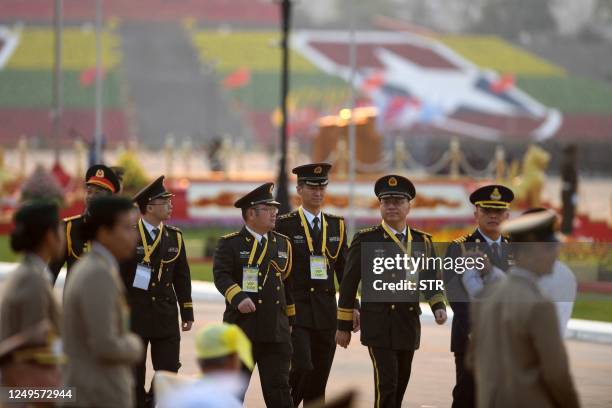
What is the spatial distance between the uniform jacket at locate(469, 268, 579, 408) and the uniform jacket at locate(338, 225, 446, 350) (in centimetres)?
329

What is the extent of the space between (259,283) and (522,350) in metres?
4.07

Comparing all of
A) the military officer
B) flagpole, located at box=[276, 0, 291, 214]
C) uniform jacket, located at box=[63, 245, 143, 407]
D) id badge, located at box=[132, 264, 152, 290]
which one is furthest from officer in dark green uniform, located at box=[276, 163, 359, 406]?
flagpole, located at box=[276, 0, 291, 214]

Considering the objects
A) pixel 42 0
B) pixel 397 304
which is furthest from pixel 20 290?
pixel 42 0

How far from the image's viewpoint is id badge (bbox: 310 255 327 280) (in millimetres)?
10664

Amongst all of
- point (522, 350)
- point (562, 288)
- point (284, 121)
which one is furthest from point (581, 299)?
point (522, 350)

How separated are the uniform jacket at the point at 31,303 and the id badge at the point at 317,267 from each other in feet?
14.1

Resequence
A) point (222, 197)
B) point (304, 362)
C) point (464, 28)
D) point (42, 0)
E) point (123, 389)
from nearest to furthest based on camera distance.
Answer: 1. point (123, 389)
2. point (304, 362)
3. point (222, 197)
4. point (42, 0)
5. point (464, 28)

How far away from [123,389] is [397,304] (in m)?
3.84

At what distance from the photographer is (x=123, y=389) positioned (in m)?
6.19

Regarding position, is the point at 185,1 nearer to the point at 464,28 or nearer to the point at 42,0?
the point at 42,0

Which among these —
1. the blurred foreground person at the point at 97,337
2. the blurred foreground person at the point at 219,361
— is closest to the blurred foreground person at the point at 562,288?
the blurred foreground person at the point at 219,361

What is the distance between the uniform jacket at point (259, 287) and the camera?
9844 mm

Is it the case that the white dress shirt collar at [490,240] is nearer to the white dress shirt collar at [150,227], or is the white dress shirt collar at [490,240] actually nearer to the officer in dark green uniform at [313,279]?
the officer in dark green uniform at [313,279]

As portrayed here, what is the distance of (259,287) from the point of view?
393 inches
